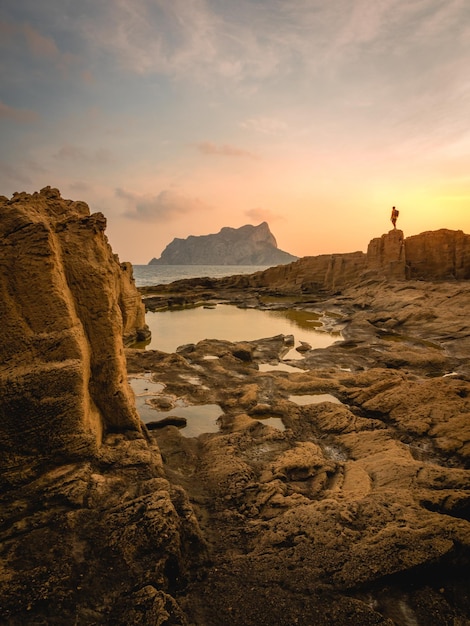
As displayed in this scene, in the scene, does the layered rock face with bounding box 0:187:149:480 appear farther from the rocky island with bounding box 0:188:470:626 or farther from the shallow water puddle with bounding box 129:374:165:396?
the shallow water puddle with bounding box 129:374:165:396

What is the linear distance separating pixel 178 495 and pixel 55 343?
2.76 metres

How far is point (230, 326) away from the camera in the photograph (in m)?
25.6

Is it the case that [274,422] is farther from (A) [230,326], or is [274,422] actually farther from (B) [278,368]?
(A) [230,326]

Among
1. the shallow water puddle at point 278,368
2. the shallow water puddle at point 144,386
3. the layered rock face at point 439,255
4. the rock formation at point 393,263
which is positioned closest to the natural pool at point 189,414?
the shallow water puddle at point 144,386

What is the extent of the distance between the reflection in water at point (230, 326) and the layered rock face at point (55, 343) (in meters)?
12.2

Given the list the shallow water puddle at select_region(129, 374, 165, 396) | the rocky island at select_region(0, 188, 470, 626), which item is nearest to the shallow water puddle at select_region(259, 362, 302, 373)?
the shallow water puddle at select_region(129, 374, 165, 396)

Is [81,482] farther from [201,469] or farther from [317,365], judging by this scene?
[317,365]

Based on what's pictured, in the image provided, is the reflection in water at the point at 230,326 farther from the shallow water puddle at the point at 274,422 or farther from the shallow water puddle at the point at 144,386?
the shallow water puddle at the point at 274,422

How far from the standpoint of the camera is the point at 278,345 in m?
17.9

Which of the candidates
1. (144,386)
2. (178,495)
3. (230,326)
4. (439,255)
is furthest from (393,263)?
(178,495)

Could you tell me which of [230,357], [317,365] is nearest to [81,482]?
[230,357]

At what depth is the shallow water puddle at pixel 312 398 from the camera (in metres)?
10.6

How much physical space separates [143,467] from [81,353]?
77.7 inches

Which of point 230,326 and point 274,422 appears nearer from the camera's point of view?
point 274,422
